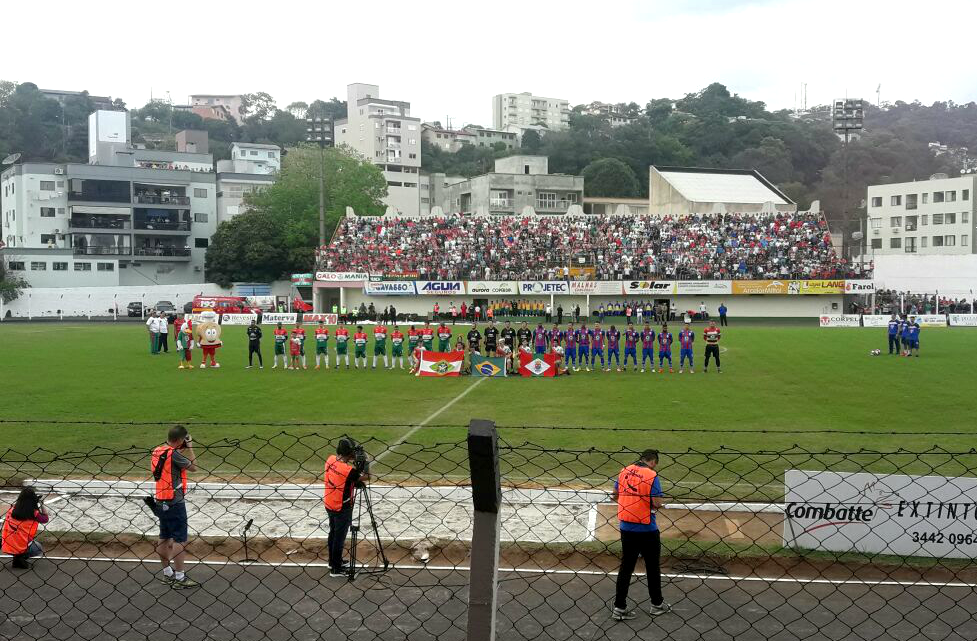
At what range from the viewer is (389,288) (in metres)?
57.3

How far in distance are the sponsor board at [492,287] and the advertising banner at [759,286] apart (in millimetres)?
14315

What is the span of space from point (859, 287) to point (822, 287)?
7.08 ft

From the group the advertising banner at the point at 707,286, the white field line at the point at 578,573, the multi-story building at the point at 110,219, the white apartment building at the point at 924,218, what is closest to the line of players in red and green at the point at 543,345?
the white field line at the point at 578,573

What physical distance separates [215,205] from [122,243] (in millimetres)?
9920

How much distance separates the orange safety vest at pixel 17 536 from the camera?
28.4 ft

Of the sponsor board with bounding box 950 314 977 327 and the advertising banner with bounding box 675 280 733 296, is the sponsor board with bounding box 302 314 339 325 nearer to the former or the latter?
the advertising banner with bounding box 675 280 733 296

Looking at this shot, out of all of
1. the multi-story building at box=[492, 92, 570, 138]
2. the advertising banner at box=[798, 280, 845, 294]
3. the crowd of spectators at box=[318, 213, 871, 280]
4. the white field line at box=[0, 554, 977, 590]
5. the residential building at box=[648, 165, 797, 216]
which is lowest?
the white field line at box=[0, 554, 977, 590]

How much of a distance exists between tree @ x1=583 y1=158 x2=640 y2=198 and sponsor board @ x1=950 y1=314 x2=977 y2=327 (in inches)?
2052

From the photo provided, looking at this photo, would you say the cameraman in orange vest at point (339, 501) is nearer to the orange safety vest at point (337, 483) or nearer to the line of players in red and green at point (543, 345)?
the orange safety vest at point (337, 483)

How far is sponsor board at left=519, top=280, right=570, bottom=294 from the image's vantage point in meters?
55.8

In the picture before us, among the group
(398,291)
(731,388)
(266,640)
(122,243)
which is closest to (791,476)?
(266,640)

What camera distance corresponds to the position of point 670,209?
74.2 meters

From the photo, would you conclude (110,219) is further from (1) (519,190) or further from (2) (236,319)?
(1) (519,190)

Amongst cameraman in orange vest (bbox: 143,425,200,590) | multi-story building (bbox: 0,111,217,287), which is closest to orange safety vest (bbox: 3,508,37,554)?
cameraman in orange vest (bbox: 143,425,200,590)
